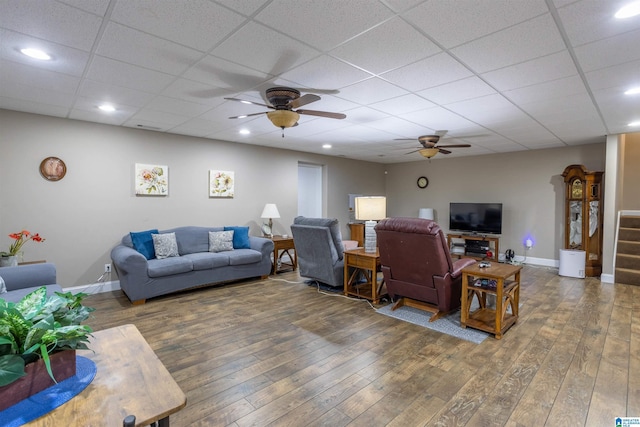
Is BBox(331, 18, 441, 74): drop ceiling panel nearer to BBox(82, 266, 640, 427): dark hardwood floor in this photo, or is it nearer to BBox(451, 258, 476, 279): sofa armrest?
BBox(451, 258, 476, 279): sofa armrest

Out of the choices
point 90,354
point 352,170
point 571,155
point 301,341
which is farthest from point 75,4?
point 571,155

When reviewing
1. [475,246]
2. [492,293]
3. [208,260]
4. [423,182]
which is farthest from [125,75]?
[423,182]

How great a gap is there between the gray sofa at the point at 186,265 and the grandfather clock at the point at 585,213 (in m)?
5.48

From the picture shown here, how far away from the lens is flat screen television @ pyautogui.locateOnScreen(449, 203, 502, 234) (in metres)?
6.62

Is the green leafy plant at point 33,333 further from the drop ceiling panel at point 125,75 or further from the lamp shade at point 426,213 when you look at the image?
the lamp shade at point 426,213

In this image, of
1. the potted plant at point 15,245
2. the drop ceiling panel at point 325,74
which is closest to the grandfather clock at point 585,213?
the drop ceiling panel at point 325,74

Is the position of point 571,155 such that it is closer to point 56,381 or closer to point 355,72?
point 355,72

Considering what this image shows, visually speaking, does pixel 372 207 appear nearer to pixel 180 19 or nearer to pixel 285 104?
pixel 285 104

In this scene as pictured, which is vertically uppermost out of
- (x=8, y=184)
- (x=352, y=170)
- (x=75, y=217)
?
(x=352, y=170)

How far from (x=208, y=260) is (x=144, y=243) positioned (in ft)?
3.01

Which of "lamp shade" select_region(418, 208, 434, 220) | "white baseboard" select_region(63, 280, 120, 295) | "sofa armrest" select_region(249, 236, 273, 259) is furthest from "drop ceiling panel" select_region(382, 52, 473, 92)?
"lamp shade" select_region(418, 208, 434, 220)

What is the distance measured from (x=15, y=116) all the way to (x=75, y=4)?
10.4ft

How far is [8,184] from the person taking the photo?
379 cm

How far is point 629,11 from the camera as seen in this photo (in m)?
1.75
